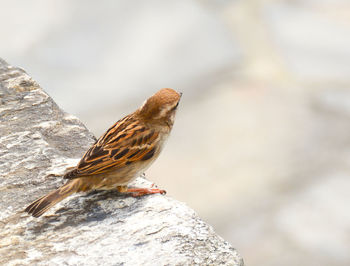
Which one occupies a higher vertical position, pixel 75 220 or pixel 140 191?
pixel 140 191

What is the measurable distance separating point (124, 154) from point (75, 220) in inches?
19.9

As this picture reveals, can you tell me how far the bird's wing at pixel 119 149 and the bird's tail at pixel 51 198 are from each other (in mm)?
45

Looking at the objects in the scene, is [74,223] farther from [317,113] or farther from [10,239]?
→ [317,113]

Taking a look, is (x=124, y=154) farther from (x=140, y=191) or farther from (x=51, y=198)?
(x=51, y=198)

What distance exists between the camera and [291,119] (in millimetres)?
6469

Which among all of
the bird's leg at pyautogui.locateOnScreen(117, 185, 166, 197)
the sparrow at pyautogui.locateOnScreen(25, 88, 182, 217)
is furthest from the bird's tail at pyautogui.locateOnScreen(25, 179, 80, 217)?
the bird's leg at pyautogui.locateOnScreen(117, 185, 166, 197)

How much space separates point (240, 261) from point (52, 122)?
137 cm

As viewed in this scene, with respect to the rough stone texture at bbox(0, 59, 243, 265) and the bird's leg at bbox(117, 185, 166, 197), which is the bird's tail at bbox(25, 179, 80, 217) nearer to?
the rough stone texture at bbox(0, 59, 243, 265)

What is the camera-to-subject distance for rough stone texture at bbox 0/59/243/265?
2.63 meters

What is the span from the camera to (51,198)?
2.92m

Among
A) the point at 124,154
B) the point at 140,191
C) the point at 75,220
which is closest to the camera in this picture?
the point at 75,220

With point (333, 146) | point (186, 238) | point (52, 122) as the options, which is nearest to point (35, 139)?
A: point (52, 122)

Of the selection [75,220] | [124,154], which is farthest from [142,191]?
[75,220]

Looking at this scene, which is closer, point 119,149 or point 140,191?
point 140,191
